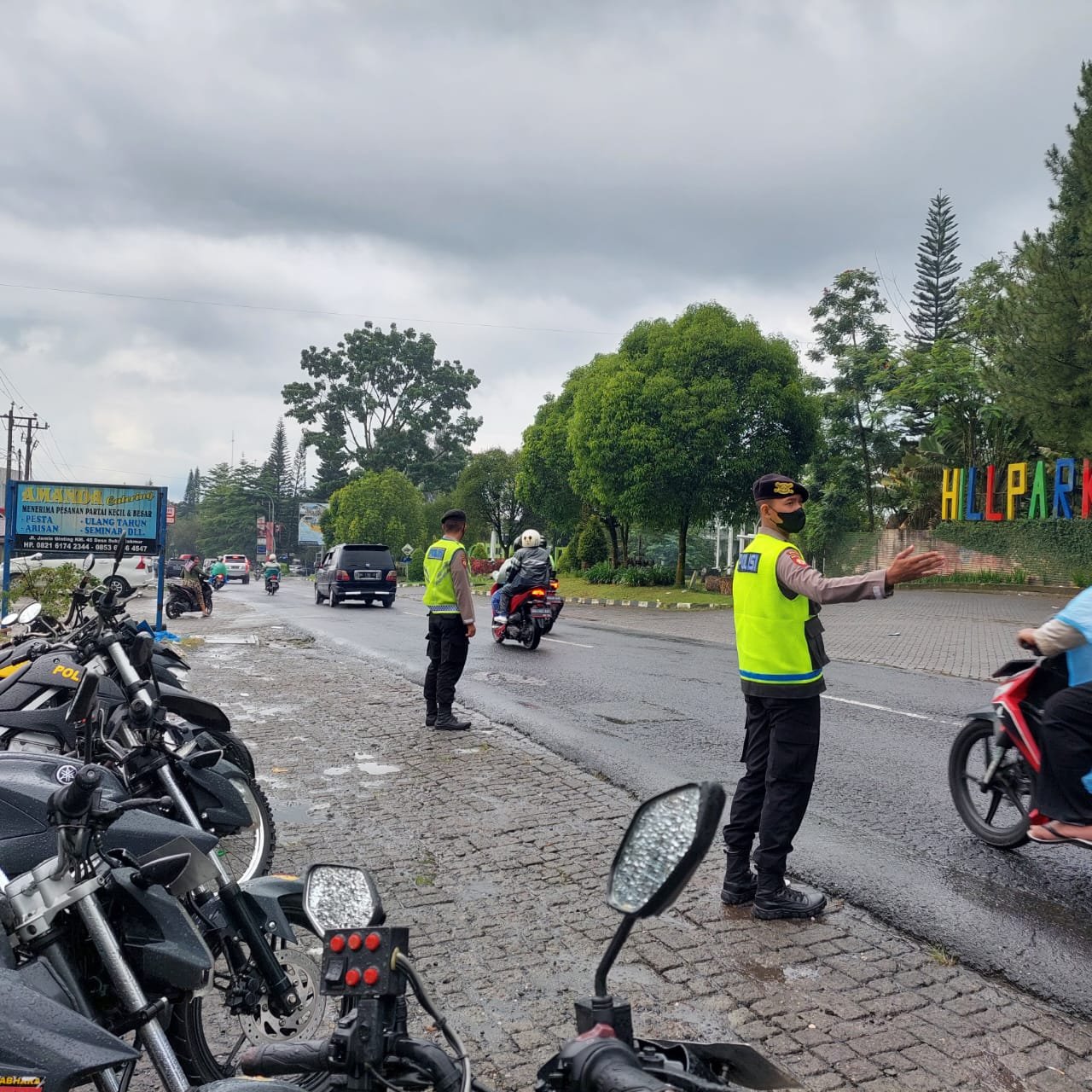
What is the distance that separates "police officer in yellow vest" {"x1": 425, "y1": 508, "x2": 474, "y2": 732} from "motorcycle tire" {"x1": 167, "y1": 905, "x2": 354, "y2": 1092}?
547 centimetres

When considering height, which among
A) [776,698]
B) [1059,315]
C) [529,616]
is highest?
[1059,315]

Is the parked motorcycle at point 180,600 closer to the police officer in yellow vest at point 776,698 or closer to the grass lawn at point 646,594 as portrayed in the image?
the grass lawn at point 646,594

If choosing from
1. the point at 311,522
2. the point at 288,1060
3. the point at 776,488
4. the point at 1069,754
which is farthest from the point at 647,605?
the point at 311,522

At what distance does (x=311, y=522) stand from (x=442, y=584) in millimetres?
85561

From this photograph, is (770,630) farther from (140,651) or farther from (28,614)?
(28,614)

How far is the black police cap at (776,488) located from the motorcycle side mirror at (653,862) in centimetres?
312

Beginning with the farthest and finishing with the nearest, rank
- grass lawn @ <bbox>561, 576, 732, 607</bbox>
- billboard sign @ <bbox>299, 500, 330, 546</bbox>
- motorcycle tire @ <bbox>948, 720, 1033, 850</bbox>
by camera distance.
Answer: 1. billboard sign @ <bbox>299, 500, 330, 546</bbox>
2. grass lawn @ <bbox>561, 576, 732, 607</bbox>
3. motorcycle tire @ <bbox>948, 720, 1033, 850</bbox>

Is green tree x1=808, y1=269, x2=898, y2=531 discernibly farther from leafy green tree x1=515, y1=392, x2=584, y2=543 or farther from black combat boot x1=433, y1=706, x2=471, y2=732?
black combat boot x1=433, y1=706, x2=471, y2=732

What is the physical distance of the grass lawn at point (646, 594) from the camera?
29438 mm

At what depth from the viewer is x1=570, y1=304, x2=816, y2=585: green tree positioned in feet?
102

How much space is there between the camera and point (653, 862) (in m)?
1.47

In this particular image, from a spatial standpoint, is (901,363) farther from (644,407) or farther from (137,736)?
(137,736)

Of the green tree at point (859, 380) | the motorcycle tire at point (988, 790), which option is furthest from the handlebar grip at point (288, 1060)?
the green tree at point (859, 380)

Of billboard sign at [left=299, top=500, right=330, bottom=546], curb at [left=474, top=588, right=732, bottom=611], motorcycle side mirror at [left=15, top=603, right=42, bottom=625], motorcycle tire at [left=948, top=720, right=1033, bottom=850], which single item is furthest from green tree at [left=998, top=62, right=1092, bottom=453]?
billboard sign at [left=299, top=500, right=330, bottom=546]
